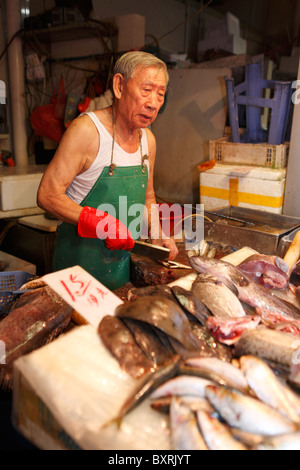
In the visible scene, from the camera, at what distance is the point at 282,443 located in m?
1.09

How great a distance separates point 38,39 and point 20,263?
4243 millimetres

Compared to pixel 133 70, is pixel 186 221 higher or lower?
lower

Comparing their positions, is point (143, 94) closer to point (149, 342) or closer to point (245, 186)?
point (149, 342)

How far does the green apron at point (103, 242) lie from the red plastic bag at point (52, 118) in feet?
12.0

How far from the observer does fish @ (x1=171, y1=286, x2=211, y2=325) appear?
173 centimetres

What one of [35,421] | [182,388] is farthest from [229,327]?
[35,421]

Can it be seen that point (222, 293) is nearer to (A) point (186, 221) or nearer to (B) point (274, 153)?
(A) point (186, 221)

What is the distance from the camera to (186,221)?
3.85 m

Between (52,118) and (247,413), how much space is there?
609cm

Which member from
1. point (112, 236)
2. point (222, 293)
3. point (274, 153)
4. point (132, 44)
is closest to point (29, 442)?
point (222, 293)

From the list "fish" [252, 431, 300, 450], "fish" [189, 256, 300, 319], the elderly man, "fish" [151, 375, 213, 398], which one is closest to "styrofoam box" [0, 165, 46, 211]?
the elderly man

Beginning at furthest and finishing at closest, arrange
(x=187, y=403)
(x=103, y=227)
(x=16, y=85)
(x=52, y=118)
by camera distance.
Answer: (x=16, y=85), (x=52, y=118), (x=103, y=227), (x=187, y=403)

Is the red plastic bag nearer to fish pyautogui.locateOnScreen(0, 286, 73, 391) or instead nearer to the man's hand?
the man's hand

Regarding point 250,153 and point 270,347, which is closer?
point 270,347
